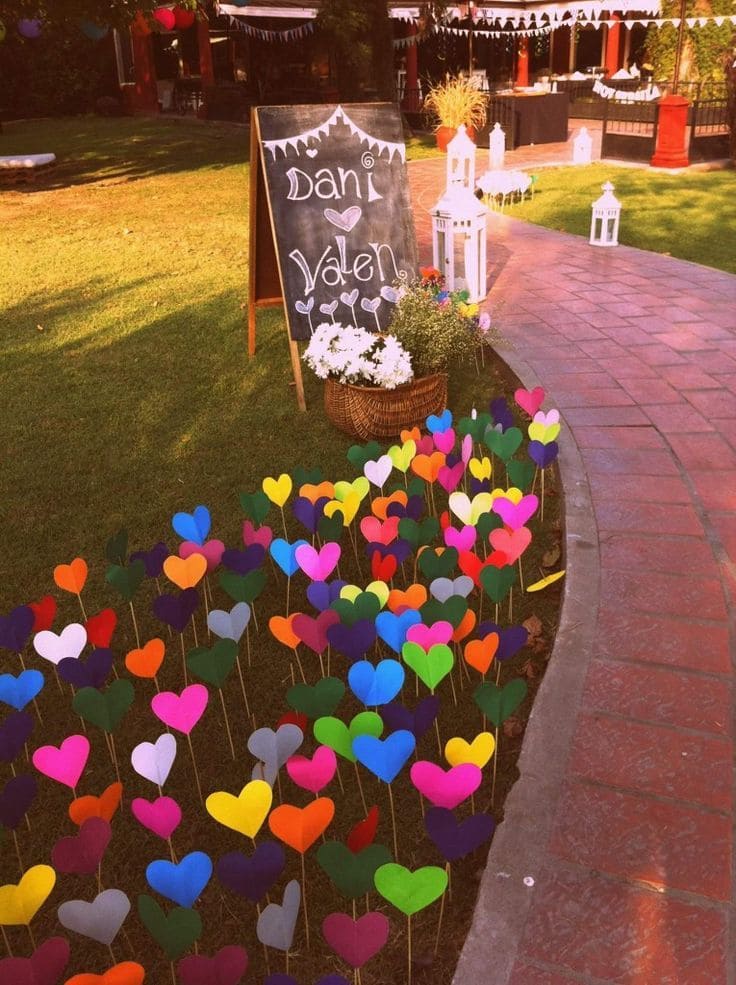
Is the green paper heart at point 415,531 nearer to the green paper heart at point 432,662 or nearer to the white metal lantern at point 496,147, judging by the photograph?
the green paper heart at point 432,662

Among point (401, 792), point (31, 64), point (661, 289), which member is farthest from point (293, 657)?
point (31, 64)

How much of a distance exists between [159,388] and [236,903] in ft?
12.7

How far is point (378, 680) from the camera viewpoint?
2293mm

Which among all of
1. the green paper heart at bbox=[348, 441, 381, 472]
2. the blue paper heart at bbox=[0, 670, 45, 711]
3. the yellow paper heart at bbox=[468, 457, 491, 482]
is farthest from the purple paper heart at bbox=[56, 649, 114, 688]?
the yellow paper heart at bbox=[468, 457, 491, 482]

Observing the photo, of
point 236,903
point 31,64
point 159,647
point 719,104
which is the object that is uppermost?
point 31,64

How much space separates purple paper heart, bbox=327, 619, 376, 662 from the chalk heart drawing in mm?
3119

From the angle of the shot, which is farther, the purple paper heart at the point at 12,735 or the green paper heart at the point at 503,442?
the green paper heart at the point at 503,442

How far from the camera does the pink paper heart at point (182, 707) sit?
228 centimetres

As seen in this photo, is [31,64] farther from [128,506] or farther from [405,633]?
[405,633]

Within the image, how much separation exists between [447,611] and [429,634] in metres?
0.15

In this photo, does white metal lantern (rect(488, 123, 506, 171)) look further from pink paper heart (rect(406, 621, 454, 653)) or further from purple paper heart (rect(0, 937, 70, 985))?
purple paper heart (rect(0, 937, 70, 985))

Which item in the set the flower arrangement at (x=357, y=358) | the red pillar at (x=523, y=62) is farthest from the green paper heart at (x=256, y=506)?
the red pillar at (x=523, y=62)

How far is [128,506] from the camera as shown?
4.01 meters

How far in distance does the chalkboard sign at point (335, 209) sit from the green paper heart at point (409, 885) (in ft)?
11.9
